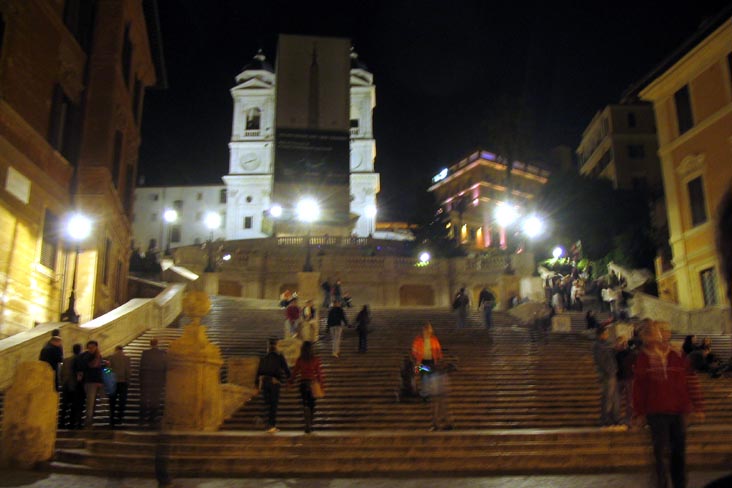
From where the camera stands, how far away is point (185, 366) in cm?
1084

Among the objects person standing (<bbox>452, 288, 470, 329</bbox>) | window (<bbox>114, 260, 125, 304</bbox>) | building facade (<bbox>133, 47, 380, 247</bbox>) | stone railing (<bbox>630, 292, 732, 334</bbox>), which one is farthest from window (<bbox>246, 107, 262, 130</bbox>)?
person standing (<bbox>452, 288, 470, 329</bbox>)

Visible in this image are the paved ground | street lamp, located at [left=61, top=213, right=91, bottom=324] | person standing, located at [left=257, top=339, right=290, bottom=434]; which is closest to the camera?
the paved ground

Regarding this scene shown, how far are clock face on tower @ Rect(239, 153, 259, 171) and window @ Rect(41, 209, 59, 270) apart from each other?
1936 inches

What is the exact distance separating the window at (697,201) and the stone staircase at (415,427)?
9667 mm

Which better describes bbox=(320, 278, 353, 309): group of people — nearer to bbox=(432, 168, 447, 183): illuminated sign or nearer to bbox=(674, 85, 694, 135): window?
bbox=(674, 85, 694, 135): window

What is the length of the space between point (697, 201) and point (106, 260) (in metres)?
22.4

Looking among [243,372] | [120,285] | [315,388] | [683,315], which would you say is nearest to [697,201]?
→ [683,315]

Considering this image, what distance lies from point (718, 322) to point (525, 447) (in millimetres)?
14359

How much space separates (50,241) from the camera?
1980 cm

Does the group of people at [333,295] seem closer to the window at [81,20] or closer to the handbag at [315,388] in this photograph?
the window at [81,20]

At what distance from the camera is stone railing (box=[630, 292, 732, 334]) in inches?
842

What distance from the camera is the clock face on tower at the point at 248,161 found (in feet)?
226

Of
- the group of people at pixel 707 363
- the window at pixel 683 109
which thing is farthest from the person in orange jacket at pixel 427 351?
the window at pixel 683 109

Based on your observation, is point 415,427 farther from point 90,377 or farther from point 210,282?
point 210,282
